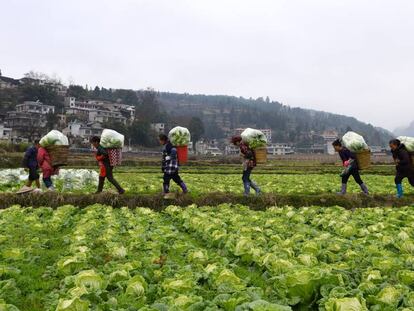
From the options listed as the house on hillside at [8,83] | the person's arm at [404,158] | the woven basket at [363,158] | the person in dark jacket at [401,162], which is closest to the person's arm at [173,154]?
the woven basket at [363,158]

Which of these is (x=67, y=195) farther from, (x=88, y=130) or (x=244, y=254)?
(x=88, y=130)

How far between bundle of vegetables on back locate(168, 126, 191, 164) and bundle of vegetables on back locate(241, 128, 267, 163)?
2025mm

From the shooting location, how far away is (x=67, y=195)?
13.3m

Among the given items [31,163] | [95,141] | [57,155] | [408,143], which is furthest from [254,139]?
[31,163]

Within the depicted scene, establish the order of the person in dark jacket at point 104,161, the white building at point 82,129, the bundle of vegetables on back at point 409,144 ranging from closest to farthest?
the person in dark jacket at point 104,161 → the bundle of vegetables on back at point 409,144 → the white building at point 82,129

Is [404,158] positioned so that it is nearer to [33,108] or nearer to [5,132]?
[5,132]

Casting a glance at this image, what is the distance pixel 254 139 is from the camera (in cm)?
1445

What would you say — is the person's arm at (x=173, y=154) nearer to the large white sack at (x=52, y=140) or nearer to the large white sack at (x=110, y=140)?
the large white sack at (x=110, y=140)

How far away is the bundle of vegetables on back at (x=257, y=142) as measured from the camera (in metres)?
14.4

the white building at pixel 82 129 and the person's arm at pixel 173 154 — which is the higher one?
the white building at pixel 82 129

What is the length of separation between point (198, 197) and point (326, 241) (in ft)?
22.0

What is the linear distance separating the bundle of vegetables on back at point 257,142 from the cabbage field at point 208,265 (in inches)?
179

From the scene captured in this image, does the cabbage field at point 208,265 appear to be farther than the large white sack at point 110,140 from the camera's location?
No

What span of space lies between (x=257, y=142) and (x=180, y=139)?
2.68 meters
